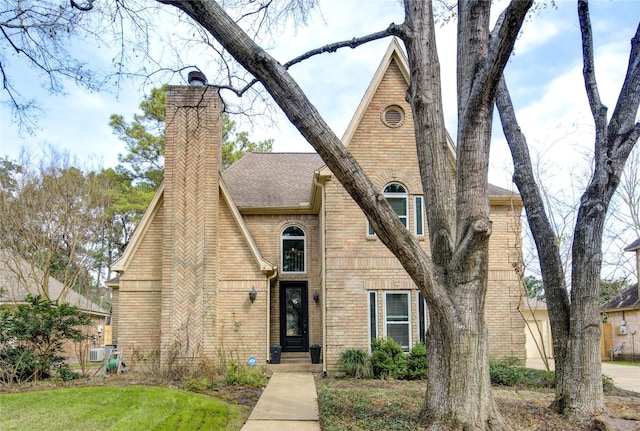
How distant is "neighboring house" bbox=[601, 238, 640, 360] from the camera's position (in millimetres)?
20047

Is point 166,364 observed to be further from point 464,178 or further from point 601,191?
point 601,191

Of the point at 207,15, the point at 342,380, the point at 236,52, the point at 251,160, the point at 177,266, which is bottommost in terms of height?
the point at 342,380

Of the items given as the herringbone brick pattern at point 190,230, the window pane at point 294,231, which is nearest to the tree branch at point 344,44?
the herringbone brick pattern at point 190,230

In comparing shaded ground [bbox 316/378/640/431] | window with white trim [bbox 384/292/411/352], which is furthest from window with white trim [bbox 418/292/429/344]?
shaded ground [bbox 316/378/640/431]

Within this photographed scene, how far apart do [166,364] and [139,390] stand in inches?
93.8

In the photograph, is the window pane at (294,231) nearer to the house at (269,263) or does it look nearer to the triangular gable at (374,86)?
the house at (269,263)

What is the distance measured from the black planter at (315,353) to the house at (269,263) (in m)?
0.79

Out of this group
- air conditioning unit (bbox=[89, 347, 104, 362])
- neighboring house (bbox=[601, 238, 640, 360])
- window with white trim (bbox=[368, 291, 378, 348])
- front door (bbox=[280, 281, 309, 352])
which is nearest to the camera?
window with white trim (bbox=[368, 291, 378, 348])

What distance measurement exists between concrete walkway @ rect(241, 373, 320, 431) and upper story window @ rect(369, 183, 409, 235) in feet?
15.1

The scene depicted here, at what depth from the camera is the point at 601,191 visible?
668 cm

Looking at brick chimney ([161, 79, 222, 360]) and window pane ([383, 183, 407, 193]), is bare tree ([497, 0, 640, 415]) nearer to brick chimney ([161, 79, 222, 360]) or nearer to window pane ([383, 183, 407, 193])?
window pane ([383, 183, 407, 193])

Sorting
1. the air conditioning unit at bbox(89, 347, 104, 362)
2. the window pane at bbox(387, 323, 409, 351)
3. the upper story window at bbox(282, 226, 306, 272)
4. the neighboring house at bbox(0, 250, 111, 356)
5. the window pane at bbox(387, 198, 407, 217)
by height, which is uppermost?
the window pane at bbox(387, 198, 407, 217)

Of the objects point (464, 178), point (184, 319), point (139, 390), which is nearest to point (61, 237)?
point (184, 319)

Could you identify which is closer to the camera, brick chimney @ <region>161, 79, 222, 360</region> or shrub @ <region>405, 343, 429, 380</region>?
shrub @ <region>405, 343, 429, 380</region>
